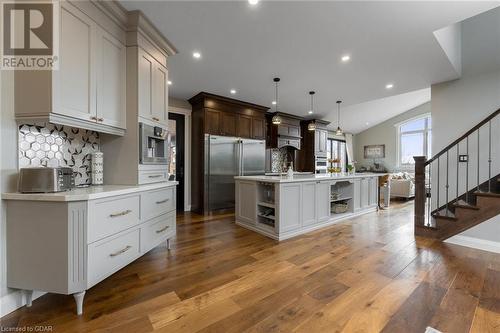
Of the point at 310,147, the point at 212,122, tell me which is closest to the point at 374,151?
the point at 310,147

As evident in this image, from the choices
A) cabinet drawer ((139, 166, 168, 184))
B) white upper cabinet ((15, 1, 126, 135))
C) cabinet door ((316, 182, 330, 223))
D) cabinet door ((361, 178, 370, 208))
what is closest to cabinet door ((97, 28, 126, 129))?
white upper cabinet ((15, 1, 126, 135))

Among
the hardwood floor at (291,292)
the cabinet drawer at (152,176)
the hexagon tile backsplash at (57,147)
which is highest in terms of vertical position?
the hexagon tile backsplash at (57,147)

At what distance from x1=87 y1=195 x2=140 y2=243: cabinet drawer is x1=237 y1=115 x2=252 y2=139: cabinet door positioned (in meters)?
3.43

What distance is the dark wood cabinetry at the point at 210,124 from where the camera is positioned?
4629 millimetres

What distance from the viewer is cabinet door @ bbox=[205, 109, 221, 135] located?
4629mm

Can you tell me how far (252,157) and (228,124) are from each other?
3.22 ft

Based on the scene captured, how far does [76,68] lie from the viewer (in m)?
1.79

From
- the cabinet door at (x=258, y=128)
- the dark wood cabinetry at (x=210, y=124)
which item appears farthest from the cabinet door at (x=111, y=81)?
the cabinet door at (x=258, y=128)

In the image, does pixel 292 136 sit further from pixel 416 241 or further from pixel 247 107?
pixel 416 241

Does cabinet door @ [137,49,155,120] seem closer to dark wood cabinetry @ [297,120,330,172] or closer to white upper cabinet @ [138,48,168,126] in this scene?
white upper cabinet @ [138,48,168,126]

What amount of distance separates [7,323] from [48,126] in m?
1.44

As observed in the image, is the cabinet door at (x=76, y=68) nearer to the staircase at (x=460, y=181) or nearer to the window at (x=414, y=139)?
the staircase at (x=460, y=181)

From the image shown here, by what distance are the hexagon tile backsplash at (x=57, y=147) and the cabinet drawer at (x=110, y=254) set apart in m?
0.80

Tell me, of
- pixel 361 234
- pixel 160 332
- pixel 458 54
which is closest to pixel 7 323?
pixel 160 332
